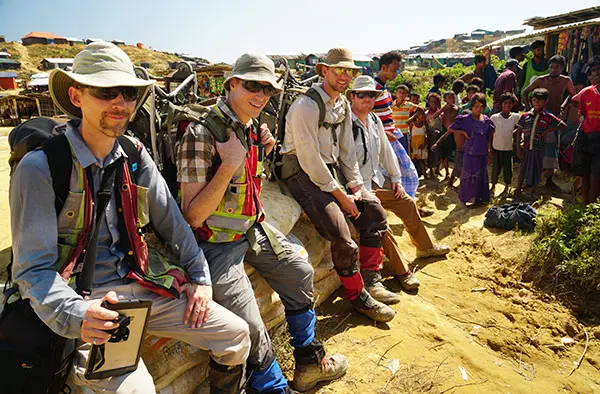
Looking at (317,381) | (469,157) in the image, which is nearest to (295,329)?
(317,381)

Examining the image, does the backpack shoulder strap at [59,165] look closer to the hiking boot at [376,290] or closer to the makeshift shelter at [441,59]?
the hiking boot at [376,290]

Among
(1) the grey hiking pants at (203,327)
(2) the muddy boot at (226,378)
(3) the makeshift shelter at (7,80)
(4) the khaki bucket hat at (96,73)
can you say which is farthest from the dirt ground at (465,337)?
(3) the makeshift shelter at (7,80)

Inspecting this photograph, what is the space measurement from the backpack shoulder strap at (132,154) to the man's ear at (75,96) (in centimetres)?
28

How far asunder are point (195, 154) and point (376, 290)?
2.22 meters

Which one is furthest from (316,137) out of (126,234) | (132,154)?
(126,234)

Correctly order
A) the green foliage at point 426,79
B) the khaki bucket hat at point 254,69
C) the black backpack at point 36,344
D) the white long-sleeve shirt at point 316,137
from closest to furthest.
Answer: the black backpack at point 36,344
the khaki bucket hat at point 254,69
the white long-sleeve shirt at point 316,137
the green foliage at point 426,79

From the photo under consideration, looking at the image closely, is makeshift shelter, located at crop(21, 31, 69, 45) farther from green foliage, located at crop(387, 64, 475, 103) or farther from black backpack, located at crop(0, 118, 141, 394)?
black backpack, located at crop(0, 118, 141, 394)

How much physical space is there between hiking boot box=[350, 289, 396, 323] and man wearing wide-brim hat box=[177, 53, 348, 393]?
646 millimetres

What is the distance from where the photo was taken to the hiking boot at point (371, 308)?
139 inches

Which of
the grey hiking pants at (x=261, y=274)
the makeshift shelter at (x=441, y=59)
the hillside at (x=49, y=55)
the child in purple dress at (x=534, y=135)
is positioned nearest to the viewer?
the grey hiking pants at (x=261, y=274)

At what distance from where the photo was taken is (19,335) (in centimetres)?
170

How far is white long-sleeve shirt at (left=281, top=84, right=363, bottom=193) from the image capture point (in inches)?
136

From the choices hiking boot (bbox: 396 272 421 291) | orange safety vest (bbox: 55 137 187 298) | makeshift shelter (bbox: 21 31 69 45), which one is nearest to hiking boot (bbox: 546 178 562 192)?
hiking boot (bbox: 396 272 421 291)

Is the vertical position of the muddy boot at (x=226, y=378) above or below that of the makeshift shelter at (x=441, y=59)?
below
